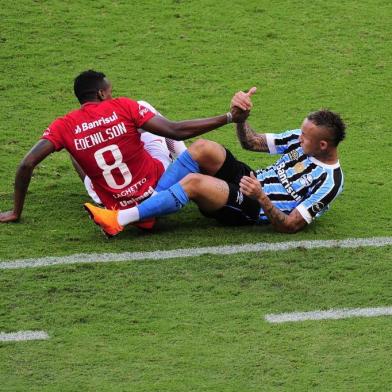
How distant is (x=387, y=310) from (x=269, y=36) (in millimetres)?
5791

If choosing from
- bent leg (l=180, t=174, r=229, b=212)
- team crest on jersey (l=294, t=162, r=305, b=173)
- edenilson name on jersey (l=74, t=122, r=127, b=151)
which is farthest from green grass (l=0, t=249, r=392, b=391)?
edenilson name on jersey (l=74, t=122, r=127, b=151)

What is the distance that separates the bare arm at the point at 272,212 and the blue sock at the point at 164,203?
41 centimetres

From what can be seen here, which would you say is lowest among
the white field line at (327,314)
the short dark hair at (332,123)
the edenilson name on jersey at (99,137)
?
the white field line at (327,314)

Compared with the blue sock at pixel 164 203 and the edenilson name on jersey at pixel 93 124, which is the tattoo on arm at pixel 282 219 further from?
the edenilson name on jersey at pixel 93 124

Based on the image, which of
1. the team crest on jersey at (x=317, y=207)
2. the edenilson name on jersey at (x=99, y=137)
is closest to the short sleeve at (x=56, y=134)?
the edenilson name on jersey at (x=99, y=137)

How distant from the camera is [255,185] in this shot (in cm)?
768

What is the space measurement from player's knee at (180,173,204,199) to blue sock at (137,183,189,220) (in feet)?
0.09

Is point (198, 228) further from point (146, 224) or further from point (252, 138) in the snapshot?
point (252, 138)

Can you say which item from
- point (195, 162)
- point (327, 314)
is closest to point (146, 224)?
point (195, 162)

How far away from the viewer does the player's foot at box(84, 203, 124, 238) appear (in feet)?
25.6

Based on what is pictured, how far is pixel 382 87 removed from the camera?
11.2 m

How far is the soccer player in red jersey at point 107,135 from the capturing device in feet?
25.8

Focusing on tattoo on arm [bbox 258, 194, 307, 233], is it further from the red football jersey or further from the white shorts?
the white shorts

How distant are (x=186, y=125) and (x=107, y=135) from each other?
0.52 meters
